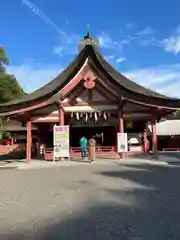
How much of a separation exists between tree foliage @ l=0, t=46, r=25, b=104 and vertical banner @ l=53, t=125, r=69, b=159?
28441mm

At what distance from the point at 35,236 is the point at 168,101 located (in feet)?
57.5

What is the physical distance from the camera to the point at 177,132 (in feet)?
135

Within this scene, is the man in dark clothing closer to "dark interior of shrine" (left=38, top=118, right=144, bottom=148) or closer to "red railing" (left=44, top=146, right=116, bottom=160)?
"red railing" (left=44, top=146, right=116, bottom=160)

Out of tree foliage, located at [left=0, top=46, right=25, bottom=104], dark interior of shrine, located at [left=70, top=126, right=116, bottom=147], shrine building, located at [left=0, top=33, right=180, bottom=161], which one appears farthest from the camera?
tree foliage, located at [left=0, top=46, right=25, bottom=104]

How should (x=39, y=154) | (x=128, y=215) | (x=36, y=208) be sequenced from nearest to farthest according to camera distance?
(x=128, y=215)
(x=36, y=208)
(x=39, y=154)

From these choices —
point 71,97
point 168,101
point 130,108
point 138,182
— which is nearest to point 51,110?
point 71,97

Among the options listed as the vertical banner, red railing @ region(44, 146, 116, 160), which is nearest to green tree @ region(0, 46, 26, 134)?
red railing @ region(44, 146, 116, 160)

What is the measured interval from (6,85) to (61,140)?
29.3m

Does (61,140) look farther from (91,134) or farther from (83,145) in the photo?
(91,134)

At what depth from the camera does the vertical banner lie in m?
19.5

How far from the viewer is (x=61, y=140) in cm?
1956

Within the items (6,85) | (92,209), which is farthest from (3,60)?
(92,209)

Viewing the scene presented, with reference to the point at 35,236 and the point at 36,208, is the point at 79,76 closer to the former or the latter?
the point at 36,208

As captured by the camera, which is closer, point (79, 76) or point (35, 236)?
point (35, 236)
